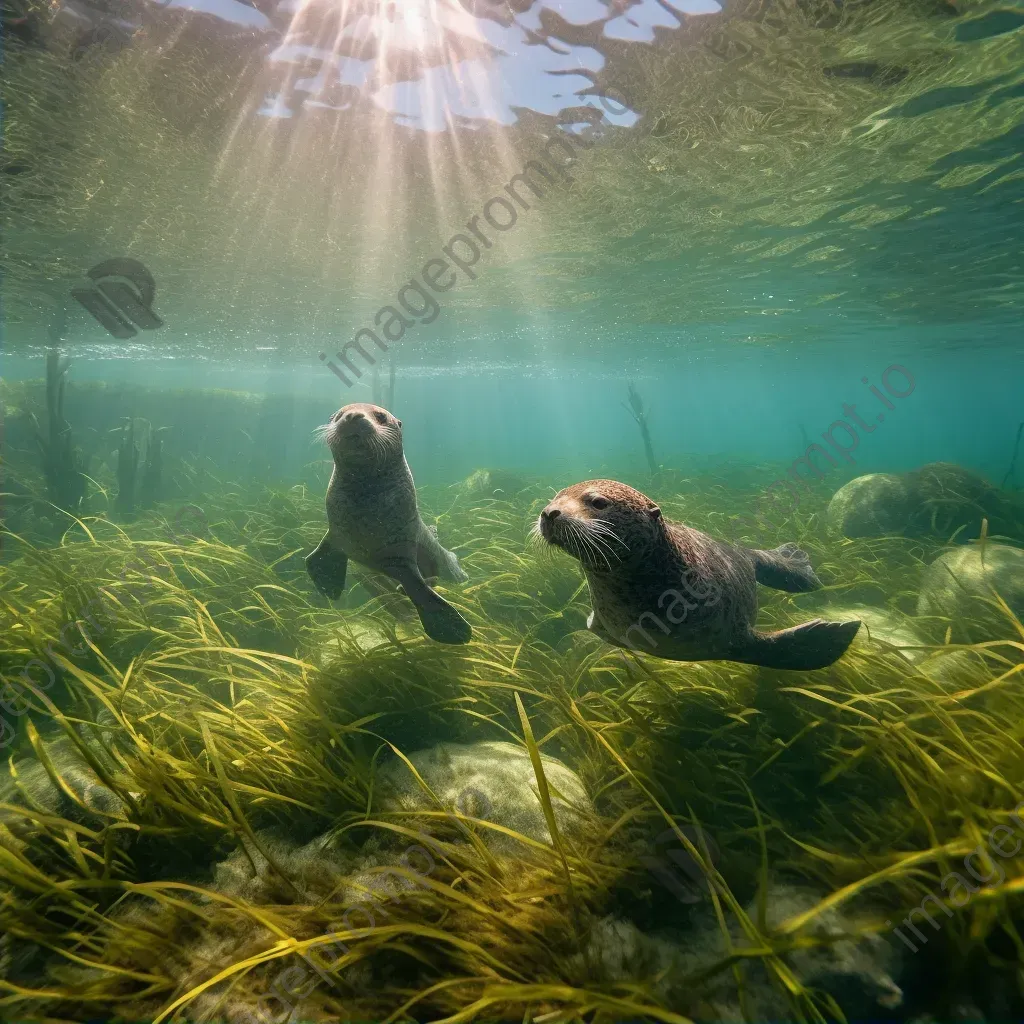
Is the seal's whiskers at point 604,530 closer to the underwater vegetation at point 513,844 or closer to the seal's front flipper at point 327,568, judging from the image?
the underwater vegetation at point 513,844

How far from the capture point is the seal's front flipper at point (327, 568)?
454 cm

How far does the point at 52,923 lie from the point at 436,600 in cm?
239

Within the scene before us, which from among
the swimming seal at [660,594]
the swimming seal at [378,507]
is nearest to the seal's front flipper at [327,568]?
the swimming seal at [378,507]

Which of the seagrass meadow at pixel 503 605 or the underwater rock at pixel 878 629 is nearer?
the seagrass meadow at pixel 503 605

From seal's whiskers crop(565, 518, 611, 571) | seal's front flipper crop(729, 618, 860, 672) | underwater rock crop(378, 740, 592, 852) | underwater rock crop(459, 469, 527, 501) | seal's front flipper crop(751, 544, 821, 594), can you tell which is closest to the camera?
seal's whiskers crop(565, 518, 611, 571)

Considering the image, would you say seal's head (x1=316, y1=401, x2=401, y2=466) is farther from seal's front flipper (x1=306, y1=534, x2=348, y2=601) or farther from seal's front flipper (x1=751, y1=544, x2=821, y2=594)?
seal's front flipper (x1=751, y1=544, x2=821, y2=594)

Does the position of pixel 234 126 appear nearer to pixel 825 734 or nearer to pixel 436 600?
pixel 436 600

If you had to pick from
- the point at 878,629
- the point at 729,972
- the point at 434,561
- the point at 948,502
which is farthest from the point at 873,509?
the point at 729,972

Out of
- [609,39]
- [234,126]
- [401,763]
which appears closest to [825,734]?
[401,763]

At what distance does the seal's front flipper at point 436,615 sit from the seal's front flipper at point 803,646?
186 centimetres

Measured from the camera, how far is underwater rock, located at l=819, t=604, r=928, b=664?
3.63 m

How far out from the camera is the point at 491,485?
1458cm

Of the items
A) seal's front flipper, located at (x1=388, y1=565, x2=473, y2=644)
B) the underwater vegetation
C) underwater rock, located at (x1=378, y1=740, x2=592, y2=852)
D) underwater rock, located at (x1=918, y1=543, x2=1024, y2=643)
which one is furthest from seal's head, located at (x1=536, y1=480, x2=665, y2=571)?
underwater rock, located at (x1=918, y1=543, x2=1024, y2=643)

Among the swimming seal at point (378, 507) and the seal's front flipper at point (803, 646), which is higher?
the swimming seal at point (378, 507)
